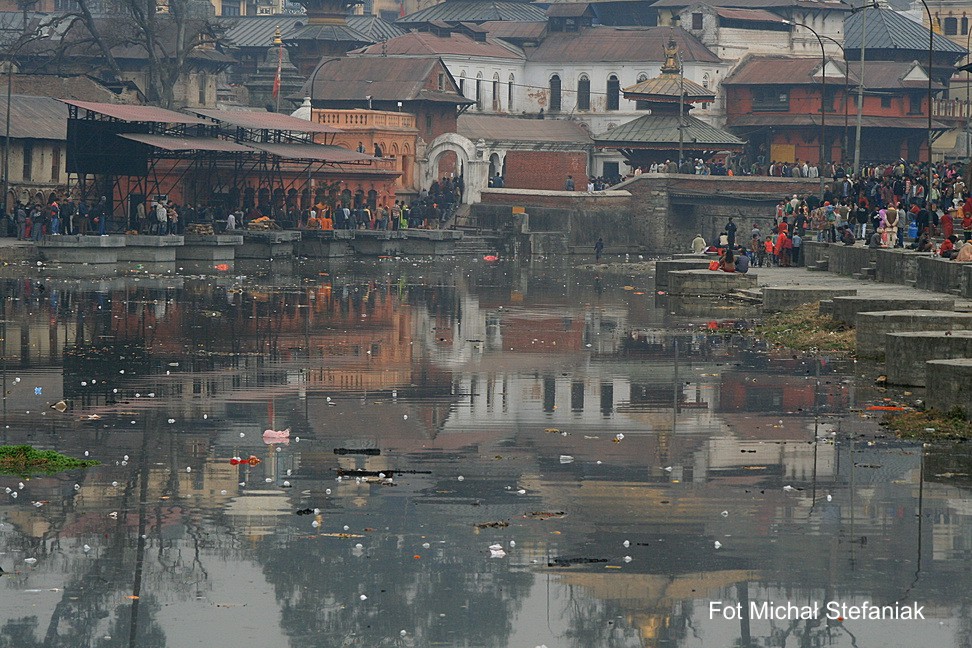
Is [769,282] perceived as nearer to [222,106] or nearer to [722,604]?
[722,604]

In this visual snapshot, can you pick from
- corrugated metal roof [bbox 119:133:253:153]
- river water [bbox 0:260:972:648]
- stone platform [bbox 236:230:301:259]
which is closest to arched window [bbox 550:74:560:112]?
corrugated metal roof [bbox 119:133:253:153]

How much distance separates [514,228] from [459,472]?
198ft

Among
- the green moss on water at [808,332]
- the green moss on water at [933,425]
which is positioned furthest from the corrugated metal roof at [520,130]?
the green moss on water at [933,425]

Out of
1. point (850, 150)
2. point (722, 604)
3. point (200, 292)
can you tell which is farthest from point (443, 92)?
point (722, 604)

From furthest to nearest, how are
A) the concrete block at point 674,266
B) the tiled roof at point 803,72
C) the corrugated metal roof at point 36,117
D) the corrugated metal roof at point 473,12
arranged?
the corrugated metal roof at point 473,12 < the tiled roof at point 803,72 < the corrugated metal roof at point 36,117 < the concrete block at point 674,266

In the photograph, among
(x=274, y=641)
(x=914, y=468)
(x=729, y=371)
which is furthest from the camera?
(x=729, y=371)

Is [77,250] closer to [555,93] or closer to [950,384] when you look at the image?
[950,384]

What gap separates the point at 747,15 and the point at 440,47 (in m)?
18.1

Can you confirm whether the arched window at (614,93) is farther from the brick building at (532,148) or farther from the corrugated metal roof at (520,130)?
Answer: the brick building at (532,148)

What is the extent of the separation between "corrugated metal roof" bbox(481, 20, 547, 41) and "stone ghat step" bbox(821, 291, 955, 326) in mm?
79075

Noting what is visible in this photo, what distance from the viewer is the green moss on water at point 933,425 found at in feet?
67.6

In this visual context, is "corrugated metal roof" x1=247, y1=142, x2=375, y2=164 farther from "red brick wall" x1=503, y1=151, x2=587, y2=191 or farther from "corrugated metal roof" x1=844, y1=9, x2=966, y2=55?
"corrugated metal roof" x1=844, y1=9, x2=966, y2=55

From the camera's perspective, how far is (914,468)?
62.3ft

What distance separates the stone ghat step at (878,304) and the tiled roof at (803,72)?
6206cm
